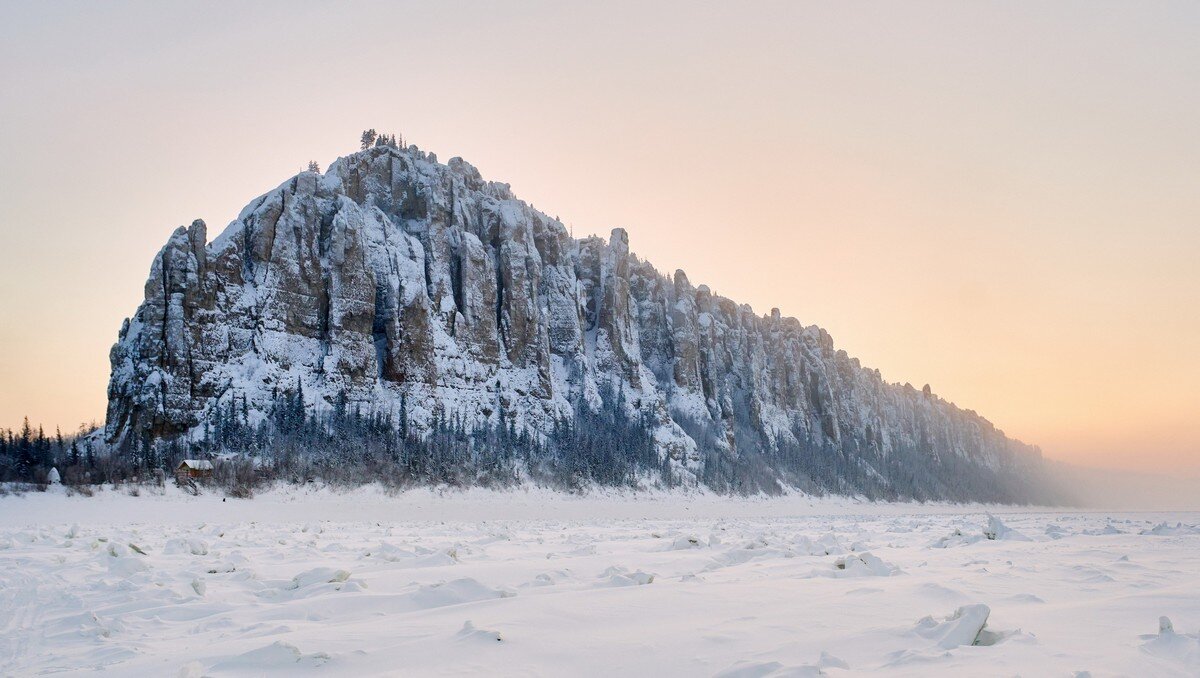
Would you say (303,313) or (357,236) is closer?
(303,313)

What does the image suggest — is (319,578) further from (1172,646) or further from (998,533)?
(998,533)

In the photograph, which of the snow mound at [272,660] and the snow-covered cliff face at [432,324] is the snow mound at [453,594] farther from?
the snow-covered cliff face at [432,324]

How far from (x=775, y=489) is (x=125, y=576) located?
10210 cm

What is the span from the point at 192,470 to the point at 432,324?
1444 inches

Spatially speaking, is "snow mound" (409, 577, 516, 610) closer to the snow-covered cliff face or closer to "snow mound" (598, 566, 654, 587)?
"snow mound" (598, 566, 654, 587)

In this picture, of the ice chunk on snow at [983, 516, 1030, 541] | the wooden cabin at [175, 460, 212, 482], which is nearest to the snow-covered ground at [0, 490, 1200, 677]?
the ice chunk on snow at [983, 516, 1030, 541]

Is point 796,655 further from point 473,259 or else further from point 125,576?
point 473,259

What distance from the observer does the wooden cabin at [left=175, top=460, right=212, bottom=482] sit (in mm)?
51031

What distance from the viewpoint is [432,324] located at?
8475 cm

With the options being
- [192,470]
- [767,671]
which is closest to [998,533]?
[767,671]

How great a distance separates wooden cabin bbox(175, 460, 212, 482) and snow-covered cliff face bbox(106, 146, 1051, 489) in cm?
A: 1408

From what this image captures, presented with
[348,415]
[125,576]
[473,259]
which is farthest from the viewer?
[473,259]

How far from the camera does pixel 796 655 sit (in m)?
4.70

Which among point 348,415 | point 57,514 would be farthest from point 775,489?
point 57,514
